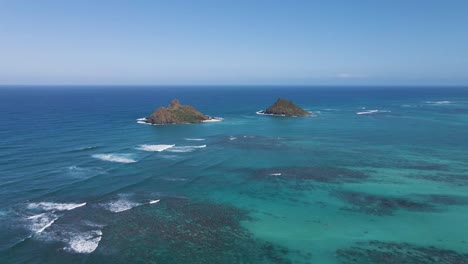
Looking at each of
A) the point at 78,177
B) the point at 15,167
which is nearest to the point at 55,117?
the point at 15,167

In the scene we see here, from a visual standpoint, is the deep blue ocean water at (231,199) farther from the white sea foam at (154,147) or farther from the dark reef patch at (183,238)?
the white sea foam at (154,147)

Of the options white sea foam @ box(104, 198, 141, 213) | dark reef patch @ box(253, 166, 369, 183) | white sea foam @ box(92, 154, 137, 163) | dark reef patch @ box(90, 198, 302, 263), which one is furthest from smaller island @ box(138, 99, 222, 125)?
dark reef patch @ box(90, 198, 302, 263)

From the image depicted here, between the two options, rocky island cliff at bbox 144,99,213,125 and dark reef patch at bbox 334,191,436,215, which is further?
rocky island cliff at bbox 144,99,213,125

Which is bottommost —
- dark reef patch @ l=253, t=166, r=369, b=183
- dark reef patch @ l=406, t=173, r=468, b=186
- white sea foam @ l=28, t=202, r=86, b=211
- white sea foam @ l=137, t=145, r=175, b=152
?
white sea foam @ l=28, t=202, r=86, b=211

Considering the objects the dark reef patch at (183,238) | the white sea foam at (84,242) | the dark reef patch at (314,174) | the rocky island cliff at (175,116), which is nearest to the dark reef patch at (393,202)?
the dark reef patch at (314,174)

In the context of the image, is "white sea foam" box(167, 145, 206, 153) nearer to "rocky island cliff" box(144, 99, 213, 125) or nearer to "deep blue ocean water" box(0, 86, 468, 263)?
"deep blue ocean water" box(0, 86, 468, 263)

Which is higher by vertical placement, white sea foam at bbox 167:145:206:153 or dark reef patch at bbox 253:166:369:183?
white sea foam at bbox 167:145:206:153

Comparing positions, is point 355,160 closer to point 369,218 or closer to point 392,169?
point 392,169
